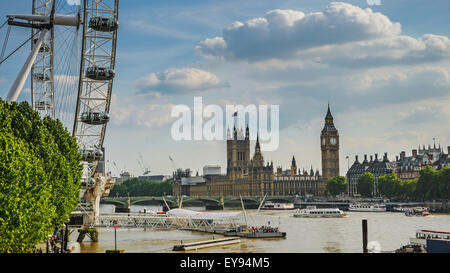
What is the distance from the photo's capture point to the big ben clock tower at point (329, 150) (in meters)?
166

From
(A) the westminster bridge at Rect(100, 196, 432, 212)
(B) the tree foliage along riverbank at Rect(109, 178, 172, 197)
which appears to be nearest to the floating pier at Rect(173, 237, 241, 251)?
(A) the westminster bridge at Rect(100, 196, 432, 212)

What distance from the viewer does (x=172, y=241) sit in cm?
5116

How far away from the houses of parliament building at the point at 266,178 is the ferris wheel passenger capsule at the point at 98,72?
128275mm

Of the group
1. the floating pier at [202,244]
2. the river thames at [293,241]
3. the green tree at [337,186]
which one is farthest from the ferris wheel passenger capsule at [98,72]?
the green tree at [337,186]

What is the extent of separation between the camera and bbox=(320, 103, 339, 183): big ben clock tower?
166m

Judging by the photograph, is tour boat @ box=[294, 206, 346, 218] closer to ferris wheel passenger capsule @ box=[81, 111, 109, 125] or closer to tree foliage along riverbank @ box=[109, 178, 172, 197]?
ferris wheel passenger capsule @ box=[81, 111, 109, 125]

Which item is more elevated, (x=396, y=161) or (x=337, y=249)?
(x=396, y=161)

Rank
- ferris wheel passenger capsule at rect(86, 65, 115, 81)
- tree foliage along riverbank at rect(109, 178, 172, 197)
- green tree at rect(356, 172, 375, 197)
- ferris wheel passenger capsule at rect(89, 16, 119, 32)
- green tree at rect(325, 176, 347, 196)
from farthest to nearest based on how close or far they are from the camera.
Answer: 1. tree foliage along riverbank at rect(109, 178, 172, 197)
2. green tree at rect(325, 176, 347, 196)
3. green tree at rect(356, 172, 375, 197)
4. ferris wheel passenger capsule at rect(86, 65, 115, 81)
5. ferris wheel passenger capsule at rect(89, 16, 119, 32)

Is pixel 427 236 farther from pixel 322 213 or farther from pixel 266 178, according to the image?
pixel 266 178

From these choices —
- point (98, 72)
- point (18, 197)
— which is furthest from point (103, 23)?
point (18, 197)

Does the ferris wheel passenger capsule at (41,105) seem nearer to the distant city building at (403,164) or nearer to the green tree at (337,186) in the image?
the distant city building at (403,164)
